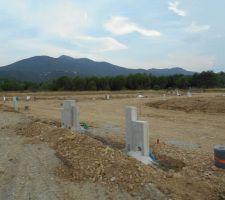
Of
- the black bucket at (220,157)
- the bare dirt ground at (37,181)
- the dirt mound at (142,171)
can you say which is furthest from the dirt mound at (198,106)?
the bare dirt ground at (37,181)

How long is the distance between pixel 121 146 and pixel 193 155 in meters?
2.19

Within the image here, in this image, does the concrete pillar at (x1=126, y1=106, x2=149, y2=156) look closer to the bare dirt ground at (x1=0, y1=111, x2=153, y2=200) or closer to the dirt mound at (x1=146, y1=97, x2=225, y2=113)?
the bare dirt ground at (x1=0, y1=111, x2=153, y2=200)

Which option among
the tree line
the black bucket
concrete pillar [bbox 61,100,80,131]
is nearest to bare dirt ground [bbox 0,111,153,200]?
concrete pillar [bbox 61,100,80,131]

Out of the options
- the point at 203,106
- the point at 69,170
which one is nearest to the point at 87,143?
the point at 69,170

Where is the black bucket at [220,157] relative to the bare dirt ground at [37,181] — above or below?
above

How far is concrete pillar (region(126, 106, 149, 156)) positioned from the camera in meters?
9.21

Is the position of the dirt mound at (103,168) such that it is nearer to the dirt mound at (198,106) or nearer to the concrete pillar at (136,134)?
the concrete pillar at (136,134)

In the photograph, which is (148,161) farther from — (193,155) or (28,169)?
(28,169)

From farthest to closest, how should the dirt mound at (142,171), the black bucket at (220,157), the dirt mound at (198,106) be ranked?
1. the dirt mound at (198,106)
2. the black bucket at (220,157)
3. the dirt mound at (142,171)

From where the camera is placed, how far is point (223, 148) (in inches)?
354

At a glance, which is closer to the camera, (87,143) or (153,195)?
(153,195)

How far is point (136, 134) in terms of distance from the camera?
957 cm

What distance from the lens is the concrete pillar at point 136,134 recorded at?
9.21 metres

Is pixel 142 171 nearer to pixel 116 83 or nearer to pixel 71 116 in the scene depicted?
pixel 71 116
